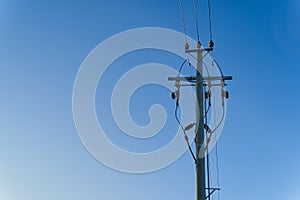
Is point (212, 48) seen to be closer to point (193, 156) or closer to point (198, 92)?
point (198, 92)

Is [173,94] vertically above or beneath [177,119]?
above

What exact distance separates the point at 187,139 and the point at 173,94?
1449mm

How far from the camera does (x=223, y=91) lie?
10.1 metres

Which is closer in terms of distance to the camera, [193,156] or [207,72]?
[193,156]

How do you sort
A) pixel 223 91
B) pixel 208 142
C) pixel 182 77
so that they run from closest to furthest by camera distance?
pixel 208 142
pixel 182 77
pixel 223 91

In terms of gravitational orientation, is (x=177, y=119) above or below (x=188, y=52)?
below

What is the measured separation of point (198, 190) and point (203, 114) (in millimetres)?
1776


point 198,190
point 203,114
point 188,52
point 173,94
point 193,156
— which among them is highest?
point 188,52

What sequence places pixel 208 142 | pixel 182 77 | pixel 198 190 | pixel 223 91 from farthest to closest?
1. pixel 223 91
2. pixel 182 77
3. pixel 208 142
4. pixel 198 190

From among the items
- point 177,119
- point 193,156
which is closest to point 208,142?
point 193,156

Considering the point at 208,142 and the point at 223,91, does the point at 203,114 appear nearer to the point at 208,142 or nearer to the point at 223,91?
the point at 208,142

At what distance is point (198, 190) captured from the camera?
26.8 ft

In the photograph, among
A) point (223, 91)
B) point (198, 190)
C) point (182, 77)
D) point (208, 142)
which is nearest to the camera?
point (198, 190)

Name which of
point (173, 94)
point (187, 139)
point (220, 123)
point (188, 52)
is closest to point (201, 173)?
point (187, 139)
